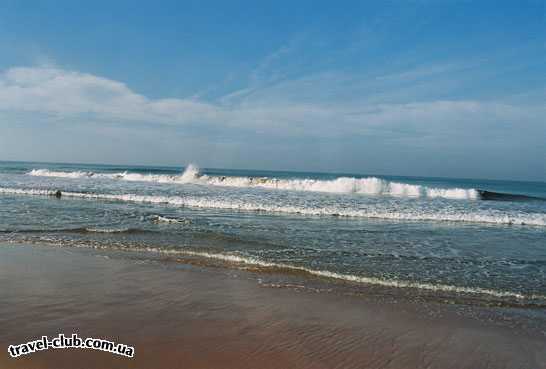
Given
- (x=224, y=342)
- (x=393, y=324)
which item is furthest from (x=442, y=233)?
(x=224, y=342)

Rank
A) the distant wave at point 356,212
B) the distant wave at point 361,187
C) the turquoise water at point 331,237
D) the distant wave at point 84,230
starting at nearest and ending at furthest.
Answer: the turquoise water at point 331,237 → the distant wave at point 84,230 → the distant wave at point 356,212 → the distant wave at point 361,187

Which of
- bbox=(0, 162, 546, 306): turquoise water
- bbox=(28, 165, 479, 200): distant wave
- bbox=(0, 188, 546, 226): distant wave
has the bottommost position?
bbox=(0, 162, 546, 306): turquoise water

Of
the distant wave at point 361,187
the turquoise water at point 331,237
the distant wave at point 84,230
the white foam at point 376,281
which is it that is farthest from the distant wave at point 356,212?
the distant wave at point 361,187

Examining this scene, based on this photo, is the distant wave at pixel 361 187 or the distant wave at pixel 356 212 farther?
the distant wave at pixel 361 187

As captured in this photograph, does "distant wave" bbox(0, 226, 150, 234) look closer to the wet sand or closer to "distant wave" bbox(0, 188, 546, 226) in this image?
the wet sand

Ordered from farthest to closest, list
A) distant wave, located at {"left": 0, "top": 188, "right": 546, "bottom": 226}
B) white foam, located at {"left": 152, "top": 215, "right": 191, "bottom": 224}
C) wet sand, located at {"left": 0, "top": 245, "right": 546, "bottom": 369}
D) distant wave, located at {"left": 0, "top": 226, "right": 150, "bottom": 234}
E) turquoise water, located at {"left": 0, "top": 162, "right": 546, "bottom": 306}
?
1. distant wave, located at {"left": 0, "top": 188, "right": 546, "bottom": 226}
2. white foam, located at {"left": 152, "top": 215, "right": 191, "bottom": 224}
3. distant wave, located at {"left": 0, "top": 226, "right": 150, "bottom": 234}
4. turquoise water, located at {"left": 0, "top": 162, "right": 546, "bottom": 306}
5. wet sand, located at {"left": 0, "top": 245, "right": 546, "bottom": 369}

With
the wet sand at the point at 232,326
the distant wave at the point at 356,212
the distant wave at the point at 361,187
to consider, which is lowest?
the wet sand at the point at 232,326

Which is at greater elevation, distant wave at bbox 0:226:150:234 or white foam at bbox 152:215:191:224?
white foam at bbox 152:215:191:224

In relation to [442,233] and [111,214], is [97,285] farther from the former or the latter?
[442,233]

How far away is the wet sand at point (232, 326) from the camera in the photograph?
12.8 ft

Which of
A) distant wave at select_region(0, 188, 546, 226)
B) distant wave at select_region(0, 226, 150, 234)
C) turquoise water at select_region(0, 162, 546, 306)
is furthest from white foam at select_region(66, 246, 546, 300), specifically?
distant wave at select_region(0, 188, 546, 226)

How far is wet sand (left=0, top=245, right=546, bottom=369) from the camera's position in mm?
3912

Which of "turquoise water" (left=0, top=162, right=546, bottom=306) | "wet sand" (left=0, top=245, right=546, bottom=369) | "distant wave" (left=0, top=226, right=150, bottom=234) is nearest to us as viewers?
"wet sand" (left=0, top=245, right=546, bottom=369)

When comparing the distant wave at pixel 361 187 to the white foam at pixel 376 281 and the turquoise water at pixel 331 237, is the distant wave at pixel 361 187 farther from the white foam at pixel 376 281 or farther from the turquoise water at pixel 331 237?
the white foam at pixel 376 281
